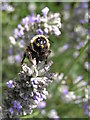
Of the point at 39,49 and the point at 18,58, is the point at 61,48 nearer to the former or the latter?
the point at 18,58

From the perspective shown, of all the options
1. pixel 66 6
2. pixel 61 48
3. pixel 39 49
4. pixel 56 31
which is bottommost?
pixel 39 49

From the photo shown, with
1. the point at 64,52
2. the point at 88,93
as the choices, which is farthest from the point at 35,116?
the point at 64,52

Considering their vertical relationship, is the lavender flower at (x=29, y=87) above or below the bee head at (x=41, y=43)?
below

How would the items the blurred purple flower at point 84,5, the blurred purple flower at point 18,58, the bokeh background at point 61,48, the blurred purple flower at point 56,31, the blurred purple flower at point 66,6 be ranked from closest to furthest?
the blurred purple flower at point 56,31
the blurred purple flower at point 18,58
the bokeh background at point 61,48
the blurred purple flower at point 84,5
the blurred purple flower at point 66,6

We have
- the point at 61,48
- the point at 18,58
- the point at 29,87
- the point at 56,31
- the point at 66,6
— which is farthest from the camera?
the point at 66,6

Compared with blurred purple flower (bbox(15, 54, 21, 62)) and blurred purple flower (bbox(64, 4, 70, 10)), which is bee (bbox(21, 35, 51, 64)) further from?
blurred purple flower (bbox(64, 4, 70, 10))

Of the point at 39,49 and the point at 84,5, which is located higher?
the point at 84,5

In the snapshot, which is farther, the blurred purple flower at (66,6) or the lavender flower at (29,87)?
the blurred purple flower at (66,6)

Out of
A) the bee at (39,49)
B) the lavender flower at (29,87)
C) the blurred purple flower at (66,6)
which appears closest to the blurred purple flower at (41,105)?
the lavender flower at (29,87)

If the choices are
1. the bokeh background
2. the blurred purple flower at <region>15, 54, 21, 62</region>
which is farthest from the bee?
the bokeh background

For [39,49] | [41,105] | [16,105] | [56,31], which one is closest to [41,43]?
[39,49]

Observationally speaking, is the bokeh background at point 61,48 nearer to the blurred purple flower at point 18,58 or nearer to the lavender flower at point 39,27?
the blurred purple flower at point 18,58

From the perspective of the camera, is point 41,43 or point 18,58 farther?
point 18,58
